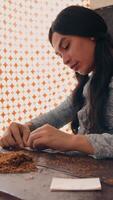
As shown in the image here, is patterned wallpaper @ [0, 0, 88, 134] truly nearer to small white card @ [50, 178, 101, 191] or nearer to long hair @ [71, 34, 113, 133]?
long hair @ [71, 34, 113, 133]

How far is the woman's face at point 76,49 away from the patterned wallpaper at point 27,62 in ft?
3.32

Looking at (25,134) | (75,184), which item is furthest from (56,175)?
(25,134)

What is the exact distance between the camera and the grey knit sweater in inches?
43.7

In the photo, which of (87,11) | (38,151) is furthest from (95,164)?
(87,11)

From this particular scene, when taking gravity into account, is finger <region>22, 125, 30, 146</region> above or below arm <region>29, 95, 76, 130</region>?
above

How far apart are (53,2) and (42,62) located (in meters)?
0.51

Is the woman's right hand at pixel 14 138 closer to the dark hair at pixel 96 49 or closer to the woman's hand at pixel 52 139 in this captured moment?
the woman's hand at pixel 52 139

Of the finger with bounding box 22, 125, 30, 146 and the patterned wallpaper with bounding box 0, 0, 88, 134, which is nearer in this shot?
the finger with bounding box 22, 125, 30, 146

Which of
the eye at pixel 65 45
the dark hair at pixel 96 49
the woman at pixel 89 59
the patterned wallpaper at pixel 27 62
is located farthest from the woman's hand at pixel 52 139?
the patterned wallpaper at pixel 27 62

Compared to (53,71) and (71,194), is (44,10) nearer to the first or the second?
(53,71)

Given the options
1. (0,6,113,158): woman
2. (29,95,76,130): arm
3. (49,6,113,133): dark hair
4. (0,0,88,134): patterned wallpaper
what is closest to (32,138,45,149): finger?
(0,6,113,158): woman

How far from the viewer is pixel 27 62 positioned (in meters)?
2.52

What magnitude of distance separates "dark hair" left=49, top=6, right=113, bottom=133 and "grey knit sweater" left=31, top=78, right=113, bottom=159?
0.03 metres

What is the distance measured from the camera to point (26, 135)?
4.42ft
